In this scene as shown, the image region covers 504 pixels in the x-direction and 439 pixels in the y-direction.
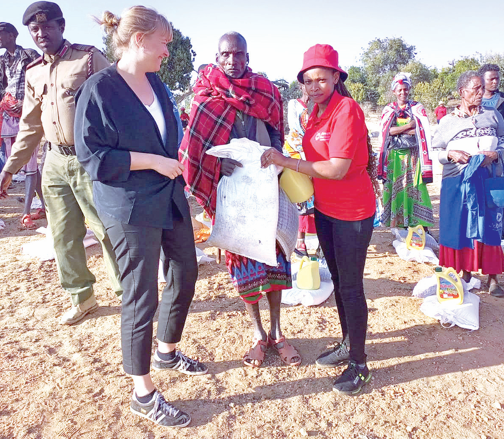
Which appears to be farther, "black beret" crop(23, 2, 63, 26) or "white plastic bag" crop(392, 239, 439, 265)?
"white plastic bag" crop(392, 239, 439, 265)

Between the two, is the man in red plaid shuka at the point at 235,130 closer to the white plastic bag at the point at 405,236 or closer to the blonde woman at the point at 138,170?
the blonde woman at the point at 138,170

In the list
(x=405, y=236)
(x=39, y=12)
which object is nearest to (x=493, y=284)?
(x=405, y=236)

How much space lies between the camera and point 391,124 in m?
5.07

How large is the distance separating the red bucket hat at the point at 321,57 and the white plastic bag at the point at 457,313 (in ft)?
6.67

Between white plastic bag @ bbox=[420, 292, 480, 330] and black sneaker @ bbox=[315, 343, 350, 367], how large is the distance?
3.11 ft

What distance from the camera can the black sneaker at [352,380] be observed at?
7.82ft

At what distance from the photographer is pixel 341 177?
2.07 metres

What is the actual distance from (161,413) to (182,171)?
123cm

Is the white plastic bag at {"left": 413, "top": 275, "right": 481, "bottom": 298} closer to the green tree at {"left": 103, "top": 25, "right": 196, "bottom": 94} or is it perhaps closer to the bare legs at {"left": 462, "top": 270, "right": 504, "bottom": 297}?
the bare legs at {"left": 462, "top": 270, "right": 504, "bottom": 297}

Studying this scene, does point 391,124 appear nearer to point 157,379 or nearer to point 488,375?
point 488,375

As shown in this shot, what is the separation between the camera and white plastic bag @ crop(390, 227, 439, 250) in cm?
480

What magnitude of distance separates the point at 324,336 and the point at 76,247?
1.95m

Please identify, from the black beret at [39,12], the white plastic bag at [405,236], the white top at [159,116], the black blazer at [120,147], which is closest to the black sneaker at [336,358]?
the black blazer at [120,147]

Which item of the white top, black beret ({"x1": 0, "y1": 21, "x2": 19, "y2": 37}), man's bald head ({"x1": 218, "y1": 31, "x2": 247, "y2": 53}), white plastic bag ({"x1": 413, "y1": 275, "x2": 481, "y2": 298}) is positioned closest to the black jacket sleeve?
the white top
